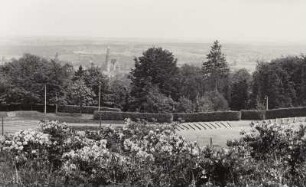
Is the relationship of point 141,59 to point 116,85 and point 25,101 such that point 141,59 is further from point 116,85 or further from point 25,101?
point 25,101

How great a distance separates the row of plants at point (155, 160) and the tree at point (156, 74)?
75.6 m

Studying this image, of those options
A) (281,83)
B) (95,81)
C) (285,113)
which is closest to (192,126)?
(285,113)

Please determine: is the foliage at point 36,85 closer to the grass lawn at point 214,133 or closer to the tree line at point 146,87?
the tree line at point 146,87

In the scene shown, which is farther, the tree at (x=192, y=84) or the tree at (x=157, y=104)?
the tree at (x=192, y=84)

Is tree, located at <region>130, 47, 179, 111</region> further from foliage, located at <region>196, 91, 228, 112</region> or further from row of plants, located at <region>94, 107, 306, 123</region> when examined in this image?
row of plants, located at <region>94, 107, 306, 123</region>

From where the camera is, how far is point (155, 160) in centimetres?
1650

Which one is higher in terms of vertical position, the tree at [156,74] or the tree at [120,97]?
the tree at [156,74]

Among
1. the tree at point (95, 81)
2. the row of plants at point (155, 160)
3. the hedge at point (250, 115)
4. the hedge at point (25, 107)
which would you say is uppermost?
the row of plants at point (155, 160)

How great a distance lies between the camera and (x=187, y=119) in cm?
7594

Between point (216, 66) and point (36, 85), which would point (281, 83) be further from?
point (36, 85)

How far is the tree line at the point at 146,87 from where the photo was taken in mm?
91375

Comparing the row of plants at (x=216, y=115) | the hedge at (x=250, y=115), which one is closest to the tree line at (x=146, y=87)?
the row of plants at (x=216, y=115)

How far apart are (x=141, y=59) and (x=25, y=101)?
23448 millimetres

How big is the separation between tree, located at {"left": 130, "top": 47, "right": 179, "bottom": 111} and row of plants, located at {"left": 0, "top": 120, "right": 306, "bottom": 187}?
75609 millimetres
